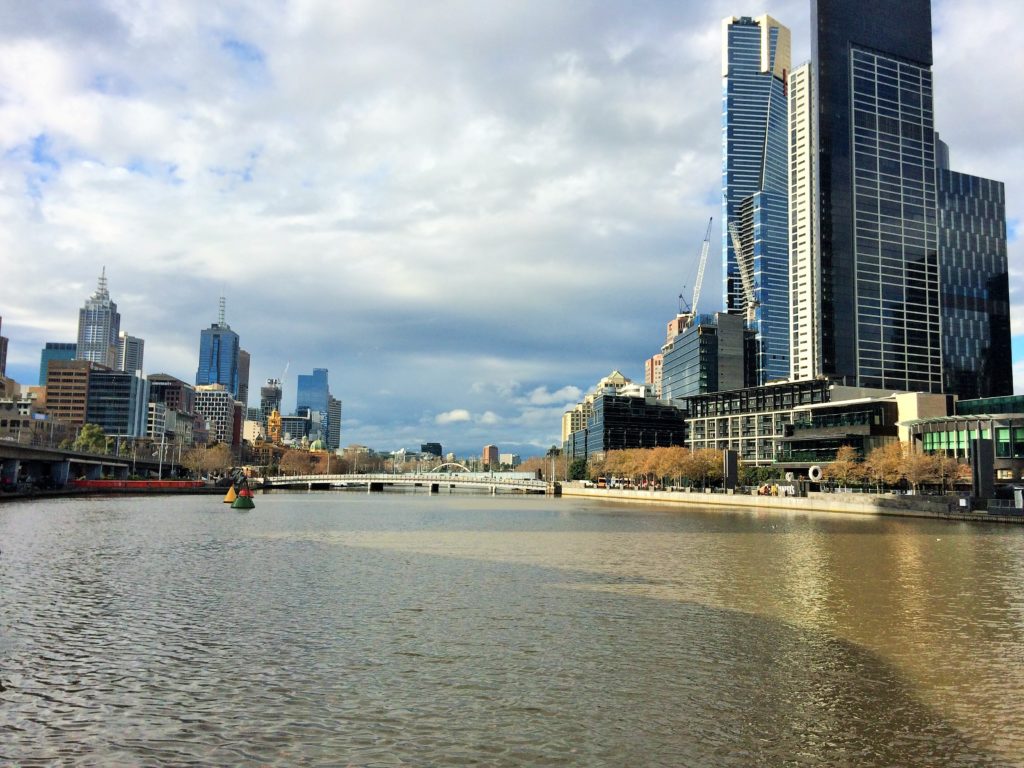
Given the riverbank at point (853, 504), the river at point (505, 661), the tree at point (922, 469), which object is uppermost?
the tree at point (922, 469)

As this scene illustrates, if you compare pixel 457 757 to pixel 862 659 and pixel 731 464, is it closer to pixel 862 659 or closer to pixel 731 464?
pixel 862 659

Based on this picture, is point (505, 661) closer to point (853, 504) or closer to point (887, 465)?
point (853, 504)

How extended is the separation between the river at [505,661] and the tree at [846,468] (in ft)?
310

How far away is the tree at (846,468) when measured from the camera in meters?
141

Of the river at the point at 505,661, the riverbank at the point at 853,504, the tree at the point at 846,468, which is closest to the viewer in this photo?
the river at the point at 505,661

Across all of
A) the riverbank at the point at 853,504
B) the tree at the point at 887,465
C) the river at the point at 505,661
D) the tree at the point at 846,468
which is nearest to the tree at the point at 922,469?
the tree at the point at 887,465

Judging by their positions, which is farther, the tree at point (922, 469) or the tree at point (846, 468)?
the tree at point (846, 468)

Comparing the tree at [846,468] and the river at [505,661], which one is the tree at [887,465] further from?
the river at [505,661]

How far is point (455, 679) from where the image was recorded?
21531 millimetres

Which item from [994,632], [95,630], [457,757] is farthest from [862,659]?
[95,630]

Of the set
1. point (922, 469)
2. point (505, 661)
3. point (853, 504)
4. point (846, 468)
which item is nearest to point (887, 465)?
point (922, 469)

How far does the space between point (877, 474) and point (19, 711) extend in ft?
434

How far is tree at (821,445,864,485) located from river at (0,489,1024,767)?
94.6 meters

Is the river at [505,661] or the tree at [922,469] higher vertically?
the tree at [922,469]
